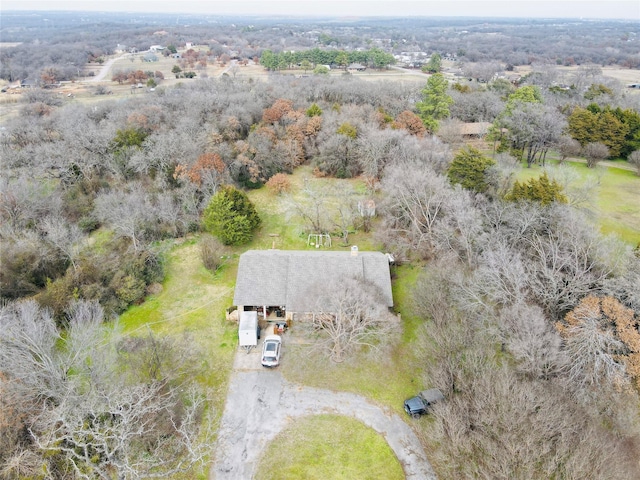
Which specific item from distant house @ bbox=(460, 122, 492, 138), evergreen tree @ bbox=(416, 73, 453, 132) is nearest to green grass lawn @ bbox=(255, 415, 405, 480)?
evergreen tree @ bbox=(416, 73, 453, 132)

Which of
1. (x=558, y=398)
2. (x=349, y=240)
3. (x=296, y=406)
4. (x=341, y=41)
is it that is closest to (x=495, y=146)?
(x=349, y=240)

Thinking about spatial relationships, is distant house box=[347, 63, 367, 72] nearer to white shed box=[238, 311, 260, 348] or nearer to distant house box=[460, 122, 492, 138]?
distant house box=[460, 122, 492, 138]

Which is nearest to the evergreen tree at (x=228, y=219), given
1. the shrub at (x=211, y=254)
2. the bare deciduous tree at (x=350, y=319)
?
the shrub at (x=211, y=254)

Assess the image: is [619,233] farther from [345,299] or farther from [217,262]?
[217,262]

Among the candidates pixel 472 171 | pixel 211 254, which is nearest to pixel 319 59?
pixel 472 171

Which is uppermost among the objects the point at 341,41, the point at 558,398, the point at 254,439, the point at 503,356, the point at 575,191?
the point at 341,41

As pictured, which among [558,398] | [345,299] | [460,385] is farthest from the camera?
[345,299]
